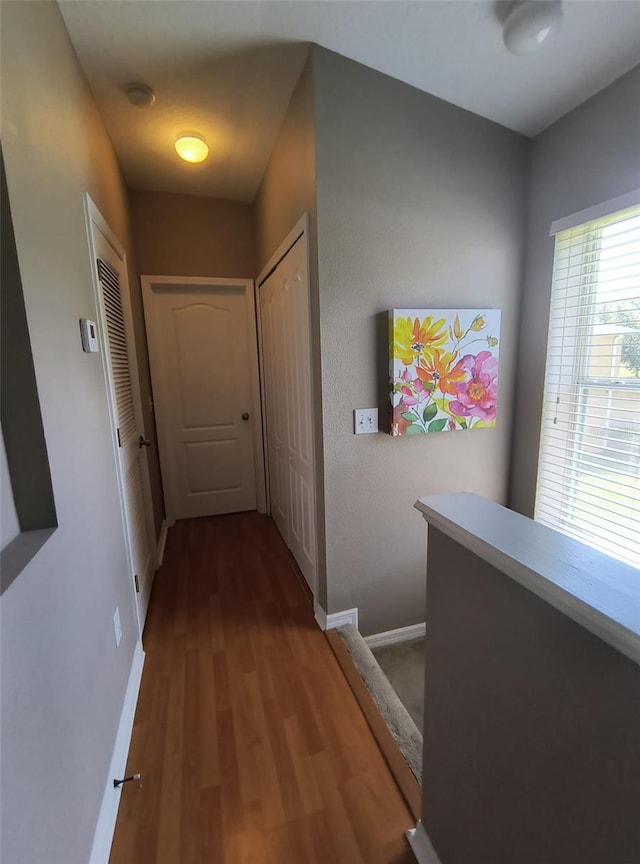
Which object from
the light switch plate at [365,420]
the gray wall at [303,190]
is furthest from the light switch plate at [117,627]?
the light switch plate at [365,420]

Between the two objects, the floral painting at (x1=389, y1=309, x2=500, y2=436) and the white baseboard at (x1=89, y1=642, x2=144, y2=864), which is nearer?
the white baseboard at (x1=89, y1=642, x2=144, y2=864)

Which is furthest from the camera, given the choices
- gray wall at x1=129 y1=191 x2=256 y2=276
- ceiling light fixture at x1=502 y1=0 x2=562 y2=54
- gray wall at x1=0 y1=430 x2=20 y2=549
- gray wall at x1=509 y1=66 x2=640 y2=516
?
gray wall at x1=129 y1=191 x2=256 y2=276

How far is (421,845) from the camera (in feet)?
3.56

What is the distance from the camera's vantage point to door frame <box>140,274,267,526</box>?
2922 mm

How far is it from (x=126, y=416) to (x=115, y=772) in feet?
5.12

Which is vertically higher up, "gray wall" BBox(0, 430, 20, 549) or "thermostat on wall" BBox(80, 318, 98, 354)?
"thermostat on wall" BBox(80, 318, 98, 354)

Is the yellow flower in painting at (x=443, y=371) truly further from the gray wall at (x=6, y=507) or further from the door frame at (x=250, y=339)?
the door frame at (x=250, y=339)

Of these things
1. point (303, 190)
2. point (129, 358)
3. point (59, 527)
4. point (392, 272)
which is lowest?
point (59, 527)

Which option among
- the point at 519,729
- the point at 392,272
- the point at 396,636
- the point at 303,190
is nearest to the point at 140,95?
the point at 303,190

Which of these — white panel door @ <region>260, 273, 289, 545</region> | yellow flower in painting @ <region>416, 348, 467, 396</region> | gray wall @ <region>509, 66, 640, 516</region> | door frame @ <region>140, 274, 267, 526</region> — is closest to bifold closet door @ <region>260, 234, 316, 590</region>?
white panel door @ <region>260, 273, 289, 545</region>

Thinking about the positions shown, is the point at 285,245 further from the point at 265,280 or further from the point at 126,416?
the point at 126,416

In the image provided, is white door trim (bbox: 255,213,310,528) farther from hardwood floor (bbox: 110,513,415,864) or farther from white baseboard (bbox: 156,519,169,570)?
white baseboard (bbox: 156,519,169,570)

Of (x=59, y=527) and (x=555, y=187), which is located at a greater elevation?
(x=555, y=187)

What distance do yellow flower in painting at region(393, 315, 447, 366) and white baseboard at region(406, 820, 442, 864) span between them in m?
1.69
